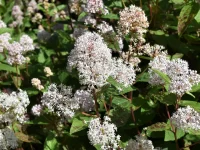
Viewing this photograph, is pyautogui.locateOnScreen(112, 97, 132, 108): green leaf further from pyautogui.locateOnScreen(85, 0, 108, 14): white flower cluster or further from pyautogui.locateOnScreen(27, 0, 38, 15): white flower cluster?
pyautogui.locateOnScreen(27, 0, 38, 15): white flower cluster

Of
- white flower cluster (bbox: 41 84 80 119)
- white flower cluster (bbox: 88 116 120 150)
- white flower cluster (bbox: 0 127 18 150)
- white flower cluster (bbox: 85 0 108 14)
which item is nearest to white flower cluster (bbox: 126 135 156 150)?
white flower cluster (bbox: 88 116 120 150)

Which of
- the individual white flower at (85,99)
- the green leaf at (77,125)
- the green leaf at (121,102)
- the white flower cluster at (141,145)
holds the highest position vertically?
the individual white flower at (85,99)

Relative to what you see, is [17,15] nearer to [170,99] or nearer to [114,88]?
[114,88]

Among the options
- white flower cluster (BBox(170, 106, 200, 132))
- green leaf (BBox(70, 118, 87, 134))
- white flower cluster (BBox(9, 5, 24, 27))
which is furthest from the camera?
white flower cluster (BBox(9, 5, 24, 27))

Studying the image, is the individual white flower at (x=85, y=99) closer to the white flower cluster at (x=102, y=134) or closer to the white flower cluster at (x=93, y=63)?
the white flower cluster at (x=93, y=63)

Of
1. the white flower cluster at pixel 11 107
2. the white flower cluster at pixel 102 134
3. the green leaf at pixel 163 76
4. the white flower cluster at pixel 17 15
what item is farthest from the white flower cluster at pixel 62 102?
the white flower cluster at pixel 17 15

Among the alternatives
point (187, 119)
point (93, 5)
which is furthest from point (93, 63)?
point (93, 5)

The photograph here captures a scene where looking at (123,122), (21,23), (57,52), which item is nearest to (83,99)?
(123,122)
